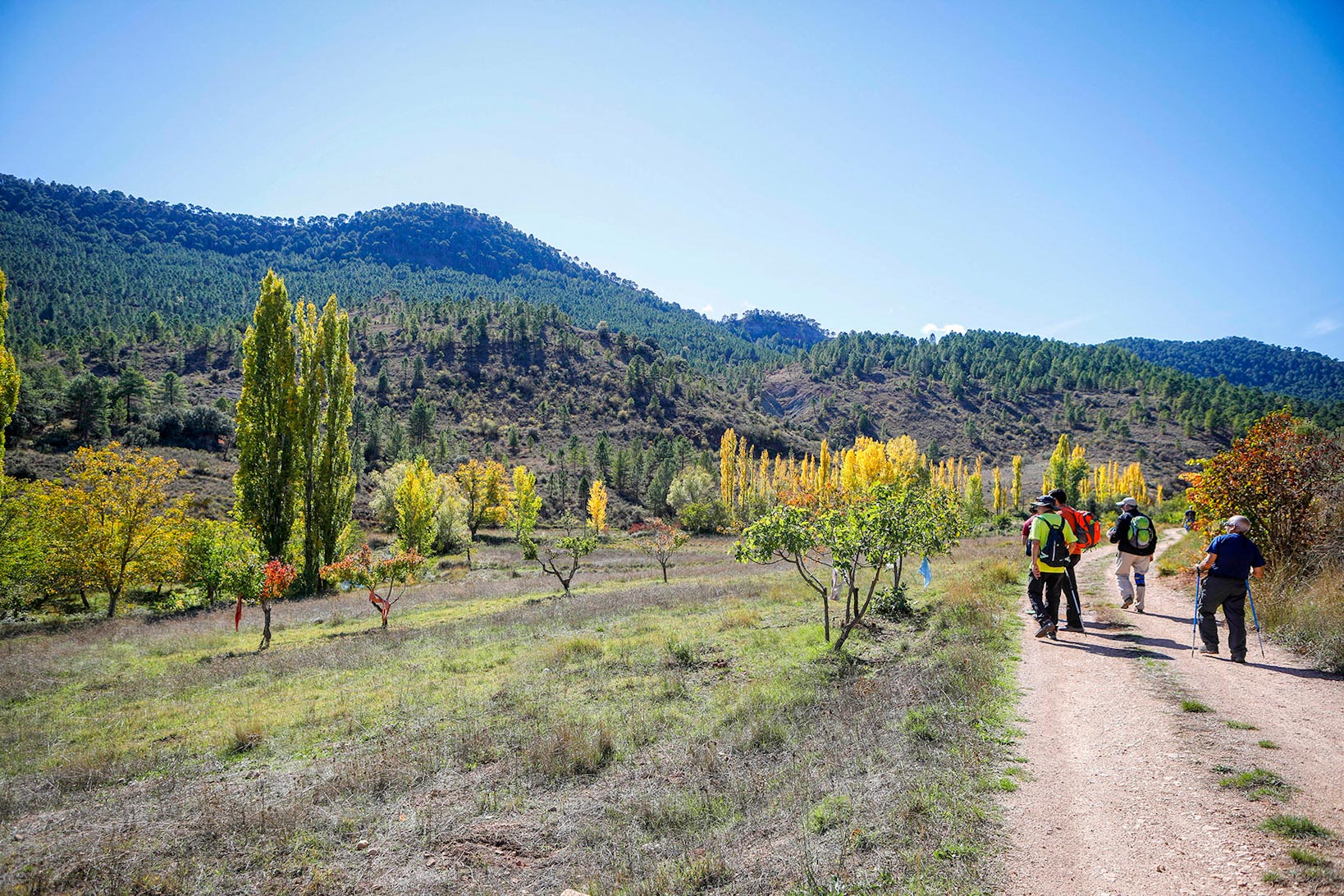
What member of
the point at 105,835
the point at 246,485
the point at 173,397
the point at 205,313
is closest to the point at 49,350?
the point at 173,397

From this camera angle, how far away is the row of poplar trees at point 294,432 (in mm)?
26812

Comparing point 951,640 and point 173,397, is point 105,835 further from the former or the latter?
point 173,397

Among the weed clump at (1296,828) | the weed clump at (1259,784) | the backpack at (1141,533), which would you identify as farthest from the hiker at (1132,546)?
the weed clump at (1296,828)

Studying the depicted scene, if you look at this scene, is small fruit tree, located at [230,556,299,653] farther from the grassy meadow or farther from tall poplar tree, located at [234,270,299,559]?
tall poplar tree, located at [234,270,299,559]

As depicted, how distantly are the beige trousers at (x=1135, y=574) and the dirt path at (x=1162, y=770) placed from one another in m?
3.47

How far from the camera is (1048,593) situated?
10859 mm

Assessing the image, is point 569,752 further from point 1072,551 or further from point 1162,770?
point 1072,551

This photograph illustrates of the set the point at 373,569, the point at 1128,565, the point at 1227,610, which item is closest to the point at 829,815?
the point at 1227,610

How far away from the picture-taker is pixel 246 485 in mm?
26516

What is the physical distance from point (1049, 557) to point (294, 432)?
30.9 metres

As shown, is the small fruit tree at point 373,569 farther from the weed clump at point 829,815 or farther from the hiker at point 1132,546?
the hiker at point 1132,546

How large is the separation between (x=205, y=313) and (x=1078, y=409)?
24297 cm

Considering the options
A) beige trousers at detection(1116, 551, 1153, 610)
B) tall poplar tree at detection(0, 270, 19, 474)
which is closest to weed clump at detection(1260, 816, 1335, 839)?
beige trousers at detection(1116, 551, 1153, 610)

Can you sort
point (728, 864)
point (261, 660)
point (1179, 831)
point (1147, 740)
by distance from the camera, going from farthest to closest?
point (261, 660)
point (1147, 740)
point (728, 864)
point (1179, 831)
